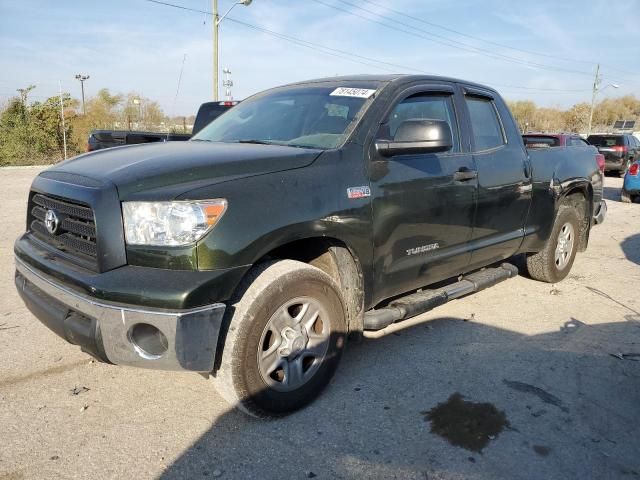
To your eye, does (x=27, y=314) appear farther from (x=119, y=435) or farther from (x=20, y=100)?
(x=20, y=100)

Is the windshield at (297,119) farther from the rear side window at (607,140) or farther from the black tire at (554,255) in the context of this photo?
the rear side window at (607,140)

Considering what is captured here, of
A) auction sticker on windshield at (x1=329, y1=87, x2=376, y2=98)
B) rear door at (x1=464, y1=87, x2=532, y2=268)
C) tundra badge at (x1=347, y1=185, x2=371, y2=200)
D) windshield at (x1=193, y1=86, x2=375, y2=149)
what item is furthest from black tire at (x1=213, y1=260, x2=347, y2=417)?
rear door at (x1=464, y1=87, x2=532, y2=268)

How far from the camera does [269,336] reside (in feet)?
9.07

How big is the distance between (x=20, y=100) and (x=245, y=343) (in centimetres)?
2303

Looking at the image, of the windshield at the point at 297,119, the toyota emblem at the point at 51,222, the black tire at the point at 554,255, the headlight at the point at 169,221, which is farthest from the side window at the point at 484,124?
the toyota emblem at the point at 51,222

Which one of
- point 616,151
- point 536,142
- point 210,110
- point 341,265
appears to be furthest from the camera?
point 616,151

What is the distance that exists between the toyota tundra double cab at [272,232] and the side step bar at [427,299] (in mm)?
17

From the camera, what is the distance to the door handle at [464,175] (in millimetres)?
3713

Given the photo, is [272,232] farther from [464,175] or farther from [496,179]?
[496,179]

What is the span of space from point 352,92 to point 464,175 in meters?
1.04

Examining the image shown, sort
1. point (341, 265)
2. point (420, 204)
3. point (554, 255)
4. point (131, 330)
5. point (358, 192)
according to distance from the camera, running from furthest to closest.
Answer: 1. point (554, 255)
2. point (420, 204)
3. point (341, 265)
4. point (358, 192)
5. point (131, 330)

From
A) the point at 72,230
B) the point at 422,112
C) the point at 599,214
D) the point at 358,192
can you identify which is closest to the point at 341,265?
the point at 358,192

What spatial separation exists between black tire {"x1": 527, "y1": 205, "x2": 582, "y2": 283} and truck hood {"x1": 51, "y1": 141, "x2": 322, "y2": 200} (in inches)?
134

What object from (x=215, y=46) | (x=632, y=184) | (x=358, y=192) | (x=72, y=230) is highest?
(x=215, y=46)
